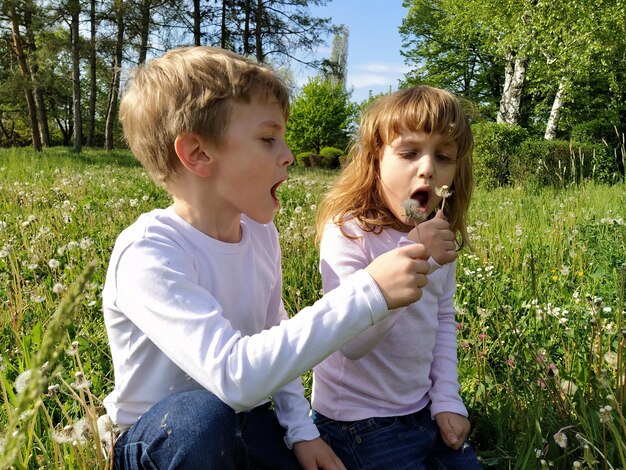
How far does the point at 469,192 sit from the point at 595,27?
551 inches

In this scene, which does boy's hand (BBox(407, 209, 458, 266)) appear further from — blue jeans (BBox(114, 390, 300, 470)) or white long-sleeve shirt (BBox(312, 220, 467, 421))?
blue jeans (BBox(114, 390, 300, 470))

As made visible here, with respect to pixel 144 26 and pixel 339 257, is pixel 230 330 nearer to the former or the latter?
pixel 339 257

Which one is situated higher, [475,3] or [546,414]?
[475,3]

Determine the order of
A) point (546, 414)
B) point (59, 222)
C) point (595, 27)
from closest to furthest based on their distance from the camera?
point (546, 414), point (59, 222), point (595, 27)

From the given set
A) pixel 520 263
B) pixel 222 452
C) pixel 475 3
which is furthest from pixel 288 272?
pixel 475 3

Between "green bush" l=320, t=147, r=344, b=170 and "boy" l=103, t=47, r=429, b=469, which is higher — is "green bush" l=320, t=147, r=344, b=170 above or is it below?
below

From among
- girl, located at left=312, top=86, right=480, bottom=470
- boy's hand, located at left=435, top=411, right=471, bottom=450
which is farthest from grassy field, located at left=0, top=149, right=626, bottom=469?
girl, located at left=312, top=86, right=480, bottom=470

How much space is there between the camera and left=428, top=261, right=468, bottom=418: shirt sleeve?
192 cm

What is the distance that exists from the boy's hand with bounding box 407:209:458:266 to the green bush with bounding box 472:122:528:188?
9.89 m

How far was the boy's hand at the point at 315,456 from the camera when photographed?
161cm

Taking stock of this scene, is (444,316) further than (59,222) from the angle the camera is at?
No

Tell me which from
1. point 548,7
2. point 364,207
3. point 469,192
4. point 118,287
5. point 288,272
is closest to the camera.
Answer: point 118,287

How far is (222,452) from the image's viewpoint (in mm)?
1353

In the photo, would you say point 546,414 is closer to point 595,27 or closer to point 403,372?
point 403,372
